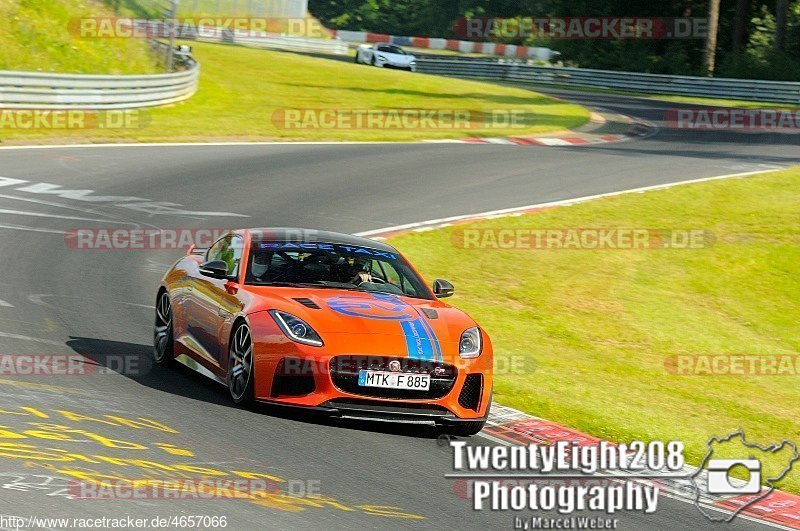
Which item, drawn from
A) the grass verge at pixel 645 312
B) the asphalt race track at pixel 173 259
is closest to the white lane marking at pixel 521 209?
the asphalt race track at pixel 173 259

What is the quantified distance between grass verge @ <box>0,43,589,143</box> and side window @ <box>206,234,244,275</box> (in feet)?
53.5

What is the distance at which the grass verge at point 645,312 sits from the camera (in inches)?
→ 453

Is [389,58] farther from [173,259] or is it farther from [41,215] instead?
[173,259]

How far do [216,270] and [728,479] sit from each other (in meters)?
4.21

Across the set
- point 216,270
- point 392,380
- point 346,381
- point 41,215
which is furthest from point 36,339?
point 41,215

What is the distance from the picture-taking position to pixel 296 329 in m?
8.88

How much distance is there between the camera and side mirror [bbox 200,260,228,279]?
32.6 feet

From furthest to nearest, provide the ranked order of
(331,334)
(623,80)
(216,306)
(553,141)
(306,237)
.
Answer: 1. (623,80)
2. (553,141)
3. (306,237)
4. (216,306)
5. (331,334)

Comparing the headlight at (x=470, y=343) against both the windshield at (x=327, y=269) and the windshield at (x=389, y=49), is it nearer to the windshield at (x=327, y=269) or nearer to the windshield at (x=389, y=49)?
the windshield at (x=327, y=269)

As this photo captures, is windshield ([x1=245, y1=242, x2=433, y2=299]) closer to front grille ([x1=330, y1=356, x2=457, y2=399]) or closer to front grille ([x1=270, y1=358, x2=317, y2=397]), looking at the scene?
front grille ([x1=270, y1=358, x2=317, y2=397])

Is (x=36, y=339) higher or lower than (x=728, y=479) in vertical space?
higher

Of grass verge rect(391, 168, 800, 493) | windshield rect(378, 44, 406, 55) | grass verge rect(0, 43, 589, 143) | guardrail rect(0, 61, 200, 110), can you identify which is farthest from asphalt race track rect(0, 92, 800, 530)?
windshield rect(378, 44, 406, 55)

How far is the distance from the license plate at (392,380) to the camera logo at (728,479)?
2.10m

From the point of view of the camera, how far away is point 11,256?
15062mm
